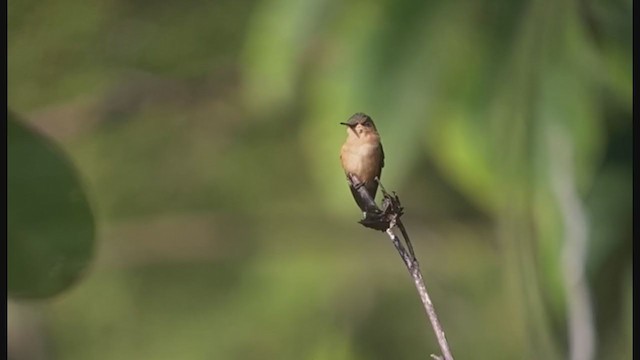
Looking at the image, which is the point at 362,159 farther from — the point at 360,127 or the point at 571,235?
the point at 571,235

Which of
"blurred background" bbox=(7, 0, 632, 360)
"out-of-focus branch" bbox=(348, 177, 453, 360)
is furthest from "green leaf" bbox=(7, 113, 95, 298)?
"out-of-focus branch" bbox=(348, 177, 453, 360)

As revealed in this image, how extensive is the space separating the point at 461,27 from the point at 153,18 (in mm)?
382

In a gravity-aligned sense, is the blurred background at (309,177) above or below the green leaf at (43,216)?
above

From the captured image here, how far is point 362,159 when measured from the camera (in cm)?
26

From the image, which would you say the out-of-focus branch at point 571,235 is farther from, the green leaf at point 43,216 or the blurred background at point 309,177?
the green leaf at point 43,216

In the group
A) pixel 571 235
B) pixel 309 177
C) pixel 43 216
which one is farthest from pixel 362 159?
pixel 309 177

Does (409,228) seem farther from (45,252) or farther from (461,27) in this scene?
(45,252)

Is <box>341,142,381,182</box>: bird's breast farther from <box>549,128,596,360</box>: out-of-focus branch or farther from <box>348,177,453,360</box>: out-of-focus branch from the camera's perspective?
<box>549,128,596,360</box>: out-of-focus branch

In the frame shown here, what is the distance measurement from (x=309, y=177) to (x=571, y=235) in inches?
16.5

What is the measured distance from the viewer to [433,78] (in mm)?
608

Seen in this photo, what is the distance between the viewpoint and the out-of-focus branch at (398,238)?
0.73 feet

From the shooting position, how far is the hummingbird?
0.25 metres

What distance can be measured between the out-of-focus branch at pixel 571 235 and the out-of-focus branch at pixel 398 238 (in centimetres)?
19

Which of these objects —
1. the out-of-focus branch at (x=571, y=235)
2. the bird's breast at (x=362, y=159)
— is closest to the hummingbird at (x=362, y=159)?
the bird's breast at (x=362, y=159)
